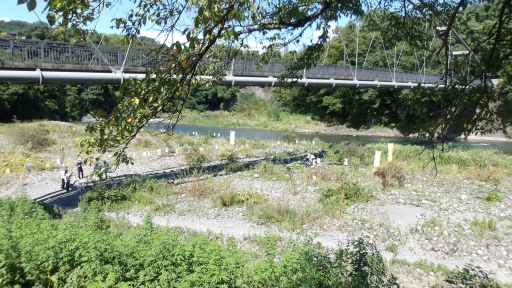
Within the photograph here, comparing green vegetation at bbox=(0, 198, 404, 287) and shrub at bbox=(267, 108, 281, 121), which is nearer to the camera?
green vegetation at bbox=(0, 198, 404, 287)

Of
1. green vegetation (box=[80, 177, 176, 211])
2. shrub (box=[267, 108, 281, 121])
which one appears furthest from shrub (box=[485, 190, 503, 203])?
shrub (box=[267, 108, 281, 121])

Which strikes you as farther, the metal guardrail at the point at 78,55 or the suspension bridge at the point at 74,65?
the metal guardrail at the point at 78,55

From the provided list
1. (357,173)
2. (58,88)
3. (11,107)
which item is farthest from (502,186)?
(58,88)

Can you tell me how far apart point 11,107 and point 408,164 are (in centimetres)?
3612

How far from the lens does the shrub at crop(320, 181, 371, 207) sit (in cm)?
1091

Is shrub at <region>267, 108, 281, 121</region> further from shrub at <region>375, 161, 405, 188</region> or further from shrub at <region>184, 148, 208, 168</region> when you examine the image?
shrub at <region>375, 161, 405, 188</region>

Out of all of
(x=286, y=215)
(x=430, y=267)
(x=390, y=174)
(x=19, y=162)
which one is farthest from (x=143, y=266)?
(x=19, y=162)

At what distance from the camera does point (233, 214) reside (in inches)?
402

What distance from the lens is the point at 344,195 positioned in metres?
11.3

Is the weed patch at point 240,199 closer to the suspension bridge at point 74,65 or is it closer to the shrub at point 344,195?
the shrub at point 344,195

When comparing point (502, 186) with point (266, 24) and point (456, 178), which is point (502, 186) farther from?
point (266, 24)

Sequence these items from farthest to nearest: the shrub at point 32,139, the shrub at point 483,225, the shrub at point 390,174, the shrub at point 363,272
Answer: the shrub at point 32,139 < the shrub at point 390,174 < the shrub at point 483,225 < the shrub at point 363,272

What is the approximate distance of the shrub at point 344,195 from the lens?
1091 centimetres

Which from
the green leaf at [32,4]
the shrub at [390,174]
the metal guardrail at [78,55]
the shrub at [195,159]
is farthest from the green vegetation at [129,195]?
the green leaf at [32,4]
